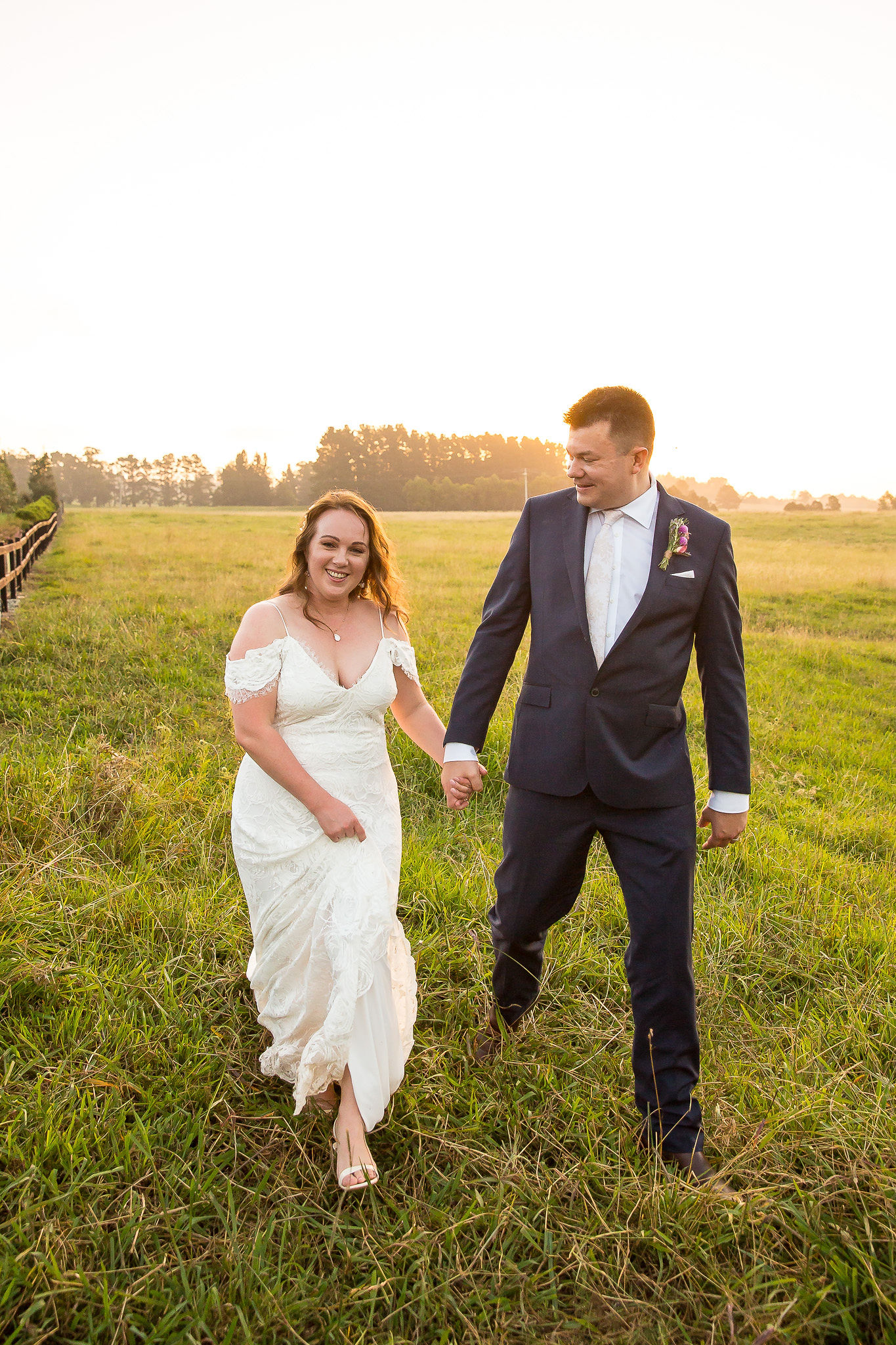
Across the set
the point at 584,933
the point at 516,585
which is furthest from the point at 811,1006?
the point at 516,585

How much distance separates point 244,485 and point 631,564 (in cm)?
8024

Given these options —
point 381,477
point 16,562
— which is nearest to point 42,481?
point 381,477

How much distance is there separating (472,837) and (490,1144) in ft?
7.51

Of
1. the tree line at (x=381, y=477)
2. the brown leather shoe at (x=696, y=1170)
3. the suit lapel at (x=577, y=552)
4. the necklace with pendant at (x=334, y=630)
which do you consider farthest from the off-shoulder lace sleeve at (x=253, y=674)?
the tree line at (x=381, y=477)

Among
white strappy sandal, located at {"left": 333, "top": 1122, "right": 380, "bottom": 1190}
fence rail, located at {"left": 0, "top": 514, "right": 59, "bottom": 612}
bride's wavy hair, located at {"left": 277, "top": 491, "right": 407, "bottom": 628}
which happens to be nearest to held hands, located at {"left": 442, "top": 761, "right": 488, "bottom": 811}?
bride's wavy hair, located at {"left": 277, "top": 491, "right": 407, "bottom": 628}

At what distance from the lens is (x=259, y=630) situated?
3029mm

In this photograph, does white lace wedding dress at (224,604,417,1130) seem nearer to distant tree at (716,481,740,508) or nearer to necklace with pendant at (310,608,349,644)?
necklace with pendant at (310,608,349,644)

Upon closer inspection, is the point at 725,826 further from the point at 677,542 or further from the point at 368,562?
the point at 368,562

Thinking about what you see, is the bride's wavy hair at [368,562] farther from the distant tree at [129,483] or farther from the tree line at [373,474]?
the distant tree at [129,483]

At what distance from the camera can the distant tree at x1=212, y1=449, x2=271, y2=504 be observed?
7744 centimetres

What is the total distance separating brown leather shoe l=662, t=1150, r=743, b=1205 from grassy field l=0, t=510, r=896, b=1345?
2.4 inches

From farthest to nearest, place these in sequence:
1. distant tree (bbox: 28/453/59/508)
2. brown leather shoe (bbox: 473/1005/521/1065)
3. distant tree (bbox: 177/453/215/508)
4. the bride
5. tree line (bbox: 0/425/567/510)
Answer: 1. distant tree (bbox: 177/453/215/508)
2. distant tree (bbox: 28/453/59/508)
3. tree line (bbox: 0/425/567/510)
4. brown leather shoe (bbox: 473/1005/521/1065)
5. the bride

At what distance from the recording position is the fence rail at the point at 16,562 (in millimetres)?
11562

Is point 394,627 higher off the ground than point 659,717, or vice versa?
point 394,627
